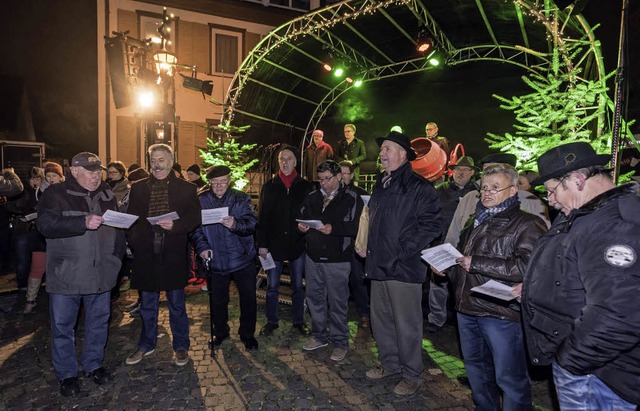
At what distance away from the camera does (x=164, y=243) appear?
4508 millimetres

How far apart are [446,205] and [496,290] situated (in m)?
3.38

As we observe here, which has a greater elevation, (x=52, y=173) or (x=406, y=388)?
(x=52, y=173)

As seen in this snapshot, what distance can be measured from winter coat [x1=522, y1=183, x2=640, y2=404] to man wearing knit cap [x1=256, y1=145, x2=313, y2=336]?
12.1 feet

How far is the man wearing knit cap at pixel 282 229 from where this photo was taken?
216 inches

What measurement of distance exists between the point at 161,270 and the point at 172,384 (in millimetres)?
1264

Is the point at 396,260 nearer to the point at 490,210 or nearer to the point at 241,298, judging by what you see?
the point at 490,210

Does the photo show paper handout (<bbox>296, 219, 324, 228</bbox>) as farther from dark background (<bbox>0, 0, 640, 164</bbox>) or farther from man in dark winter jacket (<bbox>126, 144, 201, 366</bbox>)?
dark background (<bbox>0, 0, 640, 164</bbox>)

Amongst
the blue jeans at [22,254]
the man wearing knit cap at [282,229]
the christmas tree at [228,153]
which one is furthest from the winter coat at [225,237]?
the christmas tree at [228,153]

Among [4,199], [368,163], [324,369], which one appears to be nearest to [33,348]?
[324,369]

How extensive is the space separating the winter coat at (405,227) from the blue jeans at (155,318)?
248cm

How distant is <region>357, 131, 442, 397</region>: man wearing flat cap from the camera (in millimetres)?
3898

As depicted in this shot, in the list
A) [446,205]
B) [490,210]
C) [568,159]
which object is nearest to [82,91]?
[446,205]

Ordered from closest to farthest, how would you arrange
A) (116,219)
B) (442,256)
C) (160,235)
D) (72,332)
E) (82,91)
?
(442,256)
(116,219)
(72,332)
(160,235)
(82,91)

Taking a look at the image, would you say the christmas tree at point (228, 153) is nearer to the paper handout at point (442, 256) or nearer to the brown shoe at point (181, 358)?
the brown shoe at point (181, 358)
